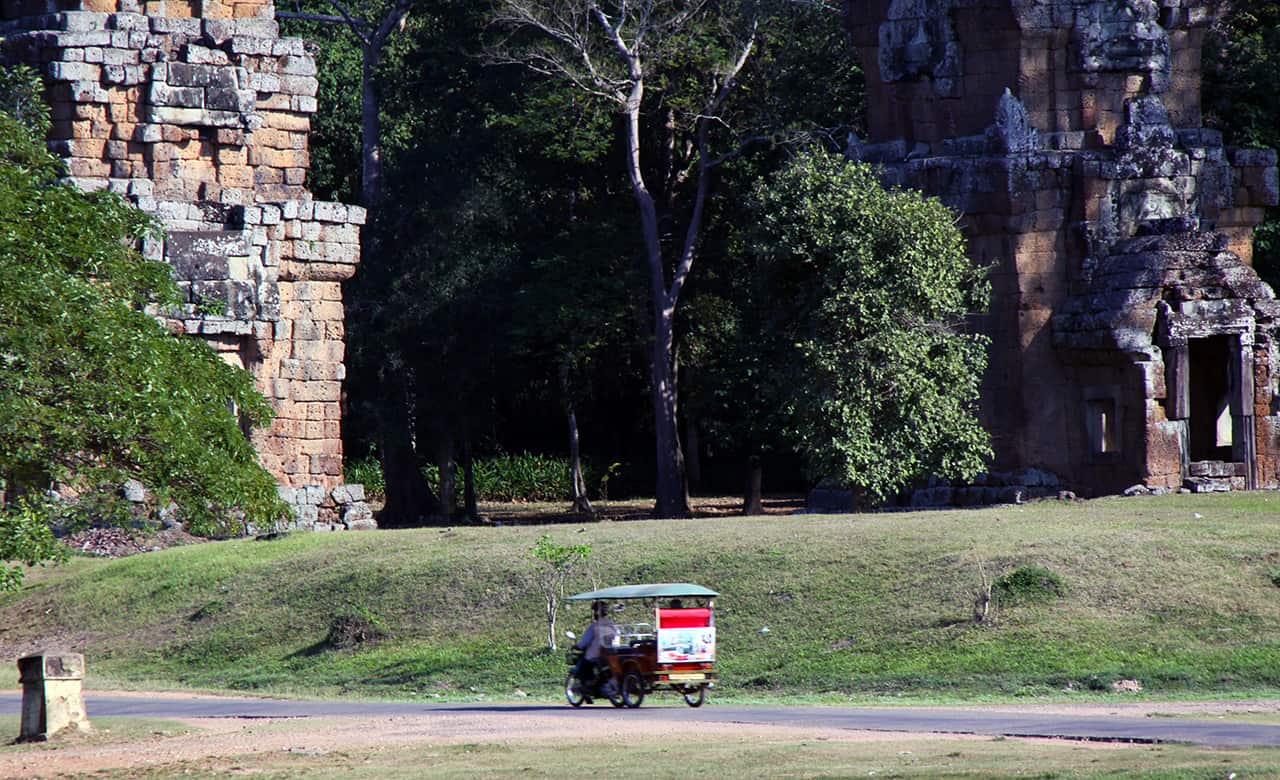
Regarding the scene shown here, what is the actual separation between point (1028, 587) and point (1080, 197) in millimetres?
15269

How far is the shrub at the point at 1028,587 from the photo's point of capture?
23438 millimetres

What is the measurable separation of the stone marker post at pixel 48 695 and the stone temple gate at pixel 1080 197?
2312 centimetres

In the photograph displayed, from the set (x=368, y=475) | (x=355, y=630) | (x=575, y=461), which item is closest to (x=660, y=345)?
(x=575, y=461)

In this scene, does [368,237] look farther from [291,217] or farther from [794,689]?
[794,689]

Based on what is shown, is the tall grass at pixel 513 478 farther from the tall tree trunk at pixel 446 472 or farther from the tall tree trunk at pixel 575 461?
the tall tree trunk at pixel 446 472

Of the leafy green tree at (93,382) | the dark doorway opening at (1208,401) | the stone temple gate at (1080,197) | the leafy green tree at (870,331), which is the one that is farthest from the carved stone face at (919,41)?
the leafy green tree at (93,382)

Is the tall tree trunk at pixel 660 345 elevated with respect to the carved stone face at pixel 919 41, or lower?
lower

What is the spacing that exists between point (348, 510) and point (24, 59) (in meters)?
10.2

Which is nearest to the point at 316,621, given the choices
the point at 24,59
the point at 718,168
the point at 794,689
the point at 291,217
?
the point at 794,689

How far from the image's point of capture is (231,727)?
18.6 m

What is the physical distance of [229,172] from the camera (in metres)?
34.6

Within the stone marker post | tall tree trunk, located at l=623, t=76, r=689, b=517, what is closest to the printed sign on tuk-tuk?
the stone marker post

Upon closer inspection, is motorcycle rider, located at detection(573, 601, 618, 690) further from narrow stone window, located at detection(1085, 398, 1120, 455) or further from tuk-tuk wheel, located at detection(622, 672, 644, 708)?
narrow stone window, located at detection(1085, 398, 1120, 455)

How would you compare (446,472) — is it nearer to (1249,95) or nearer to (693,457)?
(693,457)
